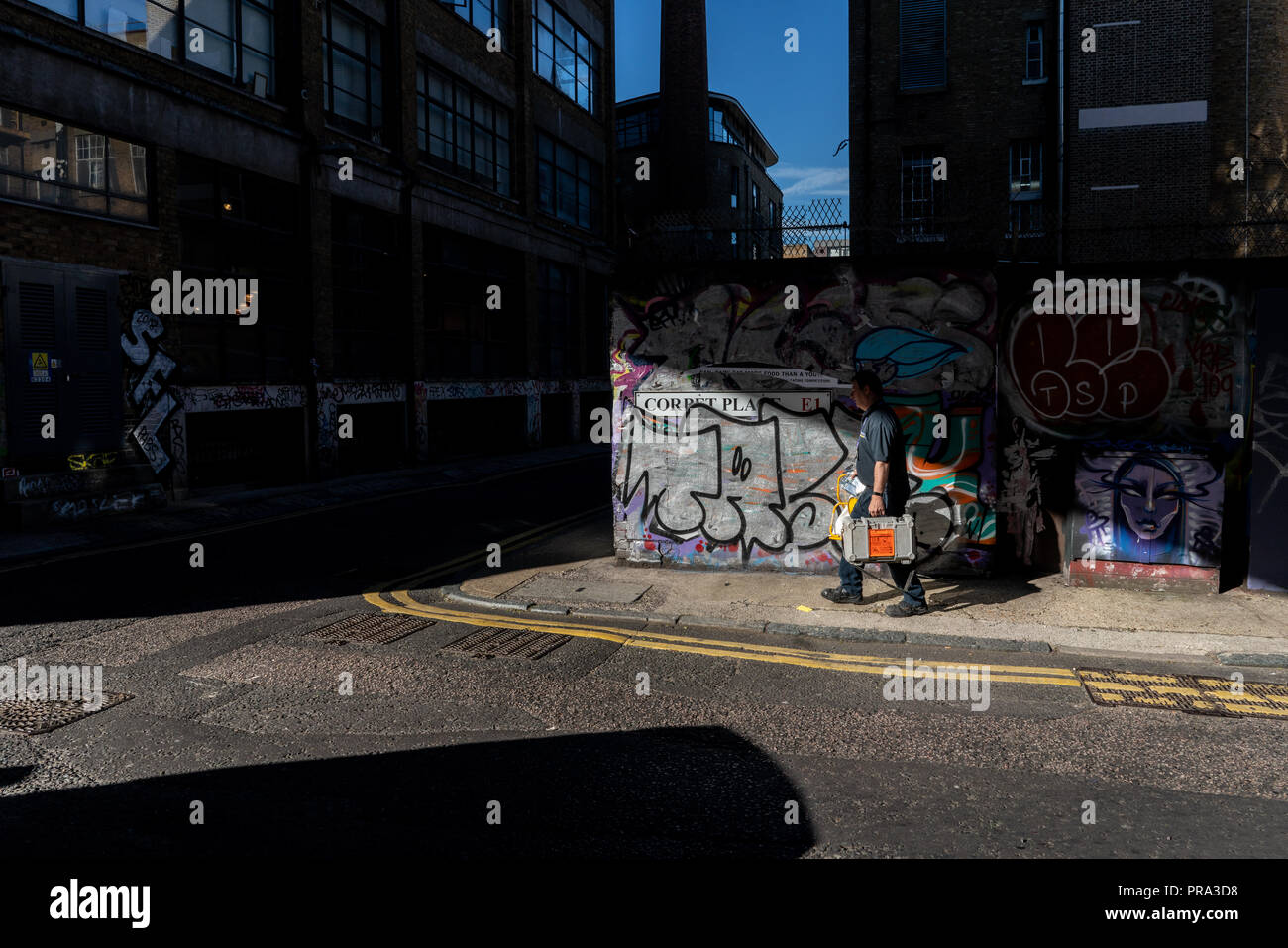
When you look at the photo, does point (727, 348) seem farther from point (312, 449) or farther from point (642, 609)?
point (312, 449)

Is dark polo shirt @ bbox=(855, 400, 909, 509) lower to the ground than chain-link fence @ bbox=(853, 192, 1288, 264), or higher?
lower

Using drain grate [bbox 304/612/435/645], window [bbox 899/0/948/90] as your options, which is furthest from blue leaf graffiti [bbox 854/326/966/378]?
window [bbox 899/0/948/90]

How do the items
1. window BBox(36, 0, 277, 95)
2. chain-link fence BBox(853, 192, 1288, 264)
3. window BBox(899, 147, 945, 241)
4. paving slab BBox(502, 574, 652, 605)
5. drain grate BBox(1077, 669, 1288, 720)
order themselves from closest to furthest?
drain grate BBox(1077, 669, 1288, 720), paving slab BBox(502, 574, 652, 605), window BBox(36, 0, 277, 95), chain-link fence BBox(853, 192, 1288, 264), window BBox(899, 147, 945, 241)

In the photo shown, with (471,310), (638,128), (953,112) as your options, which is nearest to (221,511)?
(471,310)

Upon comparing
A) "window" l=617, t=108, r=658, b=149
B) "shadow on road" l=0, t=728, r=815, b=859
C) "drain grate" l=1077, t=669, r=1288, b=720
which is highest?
"window" l=617, t=108, r=658, b=149

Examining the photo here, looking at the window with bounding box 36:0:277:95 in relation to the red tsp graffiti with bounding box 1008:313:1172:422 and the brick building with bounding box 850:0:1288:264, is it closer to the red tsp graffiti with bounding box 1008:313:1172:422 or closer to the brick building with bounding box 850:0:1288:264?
the brick building with bounding box 850:0:1288:264

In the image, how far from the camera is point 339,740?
→ 5160 millimetres

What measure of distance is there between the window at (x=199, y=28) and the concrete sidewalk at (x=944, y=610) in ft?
40.5

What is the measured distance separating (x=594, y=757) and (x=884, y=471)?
4085mm

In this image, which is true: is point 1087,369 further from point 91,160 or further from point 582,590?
point 91,160

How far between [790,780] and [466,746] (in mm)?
1789

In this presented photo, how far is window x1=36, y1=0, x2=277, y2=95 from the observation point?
49.1ft

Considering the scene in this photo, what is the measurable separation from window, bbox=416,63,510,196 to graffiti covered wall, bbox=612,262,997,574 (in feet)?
56.8
